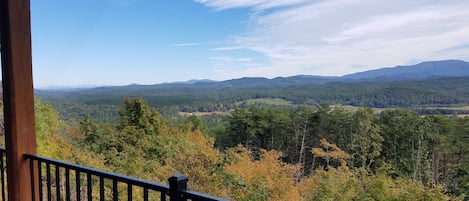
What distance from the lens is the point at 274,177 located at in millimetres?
9422

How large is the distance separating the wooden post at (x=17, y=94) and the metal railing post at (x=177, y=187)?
3.54ft

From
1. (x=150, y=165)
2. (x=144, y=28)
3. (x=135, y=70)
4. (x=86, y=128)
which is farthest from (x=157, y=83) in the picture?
(x=150, y=165)

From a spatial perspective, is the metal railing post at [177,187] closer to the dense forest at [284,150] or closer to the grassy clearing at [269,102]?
the dense forest at [284,150]

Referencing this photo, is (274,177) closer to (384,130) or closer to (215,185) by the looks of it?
(215,185)

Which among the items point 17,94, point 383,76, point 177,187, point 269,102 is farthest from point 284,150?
point 177,187

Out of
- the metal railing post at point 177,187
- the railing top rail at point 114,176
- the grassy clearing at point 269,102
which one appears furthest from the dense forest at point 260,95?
the metal railing post at point 177,187

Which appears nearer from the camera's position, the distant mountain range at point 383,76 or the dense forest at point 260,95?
the dense forest at point 260,95

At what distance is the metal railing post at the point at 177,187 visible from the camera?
0.97 metres

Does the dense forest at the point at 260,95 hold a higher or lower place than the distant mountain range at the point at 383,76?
lower

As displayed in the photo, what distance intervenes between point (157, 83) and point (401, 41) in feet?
37.9

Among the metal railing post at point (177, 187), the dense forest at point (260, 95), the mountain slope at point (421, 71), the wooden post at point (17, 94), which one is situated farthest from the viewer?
the mountain slope at point (421, 71)

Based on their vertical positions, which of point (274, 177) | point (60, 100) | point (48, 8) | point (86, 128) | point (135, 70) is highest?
point (48, 8)

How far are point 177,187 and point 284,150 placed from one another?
15.4 meters

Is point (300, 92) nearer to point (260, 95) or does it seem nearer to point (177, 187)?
point (260, 95)
